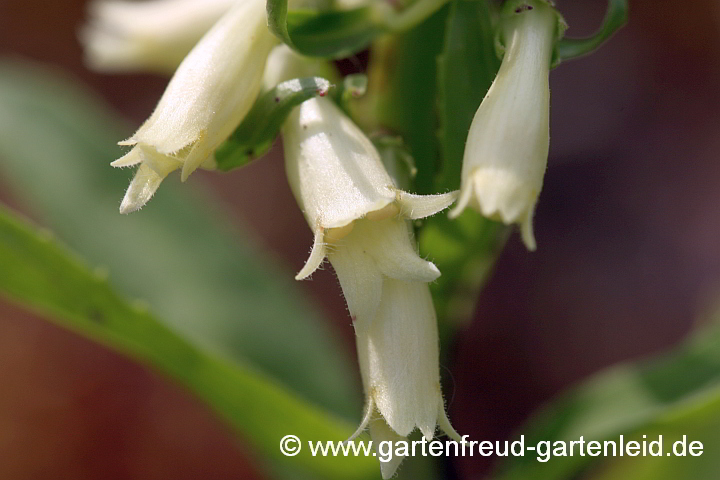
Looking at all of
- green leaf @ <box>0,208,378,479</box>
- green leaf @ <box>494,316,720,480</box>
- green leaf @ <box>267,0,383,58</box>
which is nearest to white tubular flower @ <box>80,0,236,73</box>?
green leaf @ <box>267,0,383,58</box>

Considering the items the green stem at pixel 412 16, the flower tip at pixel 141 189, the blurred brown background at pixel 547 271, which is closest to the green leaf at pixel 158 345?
the flower tip at pixel 141 189

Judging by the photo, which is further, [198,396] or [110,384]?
[110,384]

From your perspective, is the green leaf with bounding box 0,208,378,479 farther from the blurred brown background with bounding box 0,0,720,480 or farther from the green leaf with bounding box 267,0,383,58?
the blurred brown background with bounding box 0,0,720,480

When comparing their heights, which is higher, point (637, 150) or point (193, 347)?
point (193, 347)

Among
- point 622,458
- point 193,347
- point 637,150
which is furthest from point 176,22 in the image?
point 637,150

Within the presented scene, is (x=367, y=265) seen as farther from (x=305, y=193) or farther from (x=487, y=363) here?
(x=487, y=363)

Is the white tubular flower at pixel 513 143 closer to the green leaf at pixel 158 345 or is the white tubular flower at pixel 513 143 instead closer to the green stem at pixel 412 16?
the green stem at pixel 412 16
